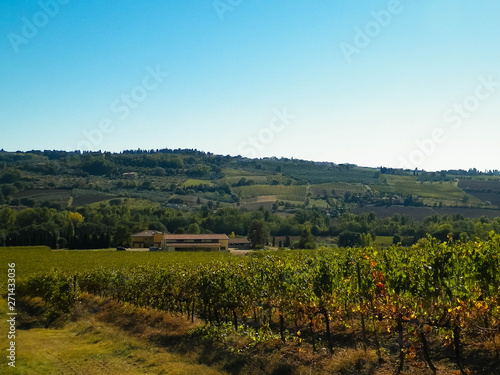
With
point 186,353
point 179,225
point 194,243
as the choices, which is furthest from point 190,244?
point 186,353

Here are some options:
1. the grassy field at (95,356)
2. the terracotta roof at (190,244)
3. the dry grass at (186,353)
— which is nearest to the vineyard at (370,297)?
the dry grass at (186,353)

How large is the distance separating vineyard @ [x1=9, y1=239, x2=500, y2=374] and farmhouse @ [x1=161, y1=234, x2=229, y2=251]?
2797 inches

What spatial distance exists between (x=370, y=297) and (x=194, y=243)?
8913 centimetres

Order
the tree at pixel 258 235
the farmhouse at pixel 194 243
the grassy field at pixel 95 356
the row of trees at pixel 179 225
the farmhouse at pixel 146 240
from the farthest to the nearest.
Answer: the tree at pixel 258 235, the farmhouse at pixel 146 240, the row of trees at pixel 179 225, the farmhouse at pixel 194 243, the grassy field at pixel 95 356

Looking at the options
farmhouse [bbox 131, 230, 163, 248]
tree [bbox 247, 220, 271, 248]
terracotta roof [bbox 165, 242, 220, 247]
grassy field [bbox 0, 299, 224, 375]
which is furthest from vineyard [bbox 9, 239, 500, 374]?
farmhouse [bbox 131, 230, 163, 248]

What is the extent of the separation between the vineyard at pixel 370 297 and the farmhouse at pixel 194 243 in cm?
7105

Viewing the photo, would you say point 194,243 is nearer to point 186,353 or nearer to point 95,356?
point 95,356

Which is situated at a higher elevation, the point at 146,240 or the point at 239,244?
the point at 146,240

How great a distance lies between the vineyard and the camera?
12.2 metres

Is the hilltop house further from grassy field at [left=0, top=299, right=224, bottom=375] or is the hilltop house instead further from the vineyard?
grassy field at [left=0, top=299, right=224, bottom=375]

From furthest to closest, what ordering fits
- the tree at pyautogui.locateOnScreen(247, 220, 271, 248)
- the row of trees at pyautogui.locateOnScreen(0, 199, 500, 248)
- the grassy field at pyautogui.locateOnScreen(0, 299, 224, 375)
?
the tree at pyautogui.locateOnScreen(247, 220, 271, 248) < the row of trees at pyautogui.locateOnScreen(0, 199, 500, 248) < the grassy field at pyautogui.locateOnScreen(0, 299, 224, 375)

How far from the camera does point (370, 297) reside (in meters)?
14.8

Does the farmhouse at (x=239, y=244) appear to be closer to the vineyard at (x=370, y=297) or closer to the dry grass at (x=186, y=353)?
the vineyard at (x=370, y=297)

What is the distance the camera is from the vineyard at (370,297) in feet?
39.9
